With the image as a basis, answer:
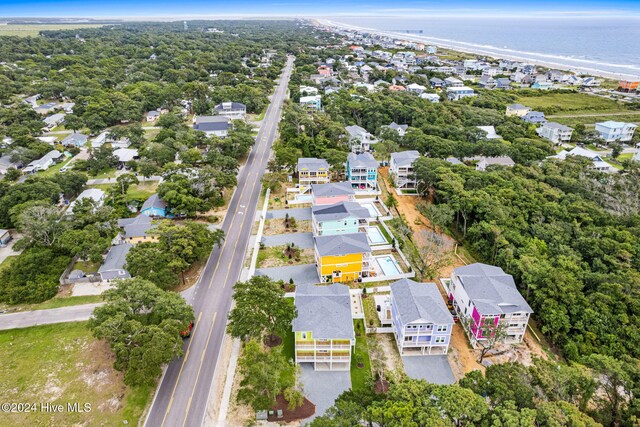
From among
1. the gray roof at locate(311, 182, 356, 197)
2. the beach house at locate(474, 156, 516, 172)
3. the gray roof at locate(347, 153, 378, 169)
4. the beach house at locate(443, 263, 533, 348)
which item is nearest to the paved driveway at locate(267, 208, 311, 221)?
the gray roof at locate(311, 182, 356, 197)

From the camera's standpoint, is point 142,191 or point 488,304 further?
point 142,191

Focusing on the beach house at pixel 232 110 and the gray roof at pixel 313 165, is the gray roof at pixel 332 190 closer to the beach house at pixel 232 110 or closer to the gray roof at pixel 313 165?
the gray roof at pixel 313 165

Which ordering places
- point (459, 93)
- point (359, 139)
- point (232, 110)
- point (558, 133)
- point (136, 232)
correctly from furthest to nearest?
1. point (459, 93)
2. point (232, 110)
3. point (558, 133)
4. point (359, 139)
5. point (136, 232)

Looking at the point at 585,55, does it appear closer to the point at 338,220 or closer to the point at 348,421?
the point at 338,220

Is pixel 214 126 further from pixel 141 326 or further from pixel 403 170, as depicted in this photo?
pixel 141 326

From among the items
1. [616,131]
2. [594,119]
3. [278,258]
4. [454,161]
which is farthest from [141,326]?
[594,119]

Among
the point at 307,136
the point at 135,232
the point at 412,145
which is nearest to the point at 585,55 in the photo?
the point at 412,145

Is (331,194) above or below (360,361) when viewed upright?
above

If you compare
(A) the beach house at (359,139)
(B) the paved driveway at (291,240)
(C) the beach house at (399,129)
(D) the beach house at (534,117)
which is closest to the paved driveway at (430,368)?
(B) the paved driveway at (291,240)
